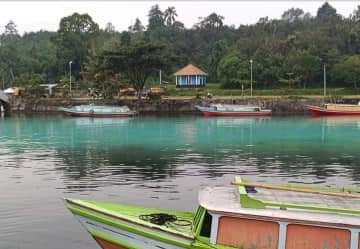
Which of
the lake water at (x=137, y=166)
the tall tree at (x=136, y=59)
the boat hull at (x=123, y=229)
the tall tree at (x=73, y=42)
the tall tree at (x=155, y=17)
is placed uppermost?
the tall tree at (x=155, y=17)

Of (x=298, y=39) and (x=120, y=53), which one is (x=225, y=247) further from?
(x=298, y=39)

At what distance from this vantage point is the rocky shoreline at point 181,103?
82.4m

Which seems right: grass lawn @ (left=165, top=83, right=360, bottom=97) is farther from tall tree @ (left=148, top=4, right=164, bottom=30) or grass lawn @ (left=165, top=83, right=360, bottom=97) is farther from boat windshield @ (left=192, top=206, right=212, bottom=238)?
boat windshield @ (left=192, top=206, right=212, bottom=238)

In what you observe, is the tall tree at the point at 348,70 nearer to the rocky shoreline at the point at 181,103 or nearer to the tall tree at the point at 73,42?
the rocky shoreline at the point at 181,103

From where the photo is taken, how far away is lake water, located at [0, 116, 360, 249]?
62.1 ft

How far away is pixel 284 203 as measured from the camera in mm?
10883

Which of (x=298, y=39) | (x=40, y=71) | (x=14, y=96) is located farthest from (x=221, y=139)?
(x=40, y=71)

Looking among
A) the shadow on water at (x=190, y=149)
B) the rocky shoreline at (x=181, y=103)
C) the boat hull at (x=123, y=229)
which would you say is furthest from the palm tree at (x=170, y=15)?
the boat hull at (x=123, y=229)

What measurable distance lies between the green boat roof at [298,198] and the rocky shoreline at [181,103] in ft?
227

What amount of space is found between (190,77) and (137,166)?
74.2 meters

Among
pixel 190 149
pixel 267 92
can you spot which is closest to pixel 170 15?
pixel 267 92

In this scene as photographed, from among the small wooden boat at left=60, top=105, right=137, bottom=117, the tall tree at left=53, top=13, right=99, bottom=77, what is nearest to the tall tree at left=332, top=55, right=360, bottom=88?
the small wooden boat at left=60, top=105, right=137, bottom=117

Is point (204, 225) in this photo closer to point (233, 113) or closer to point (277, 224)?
point (277, 224)

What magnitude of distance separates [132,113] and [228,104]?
50.8 ft
